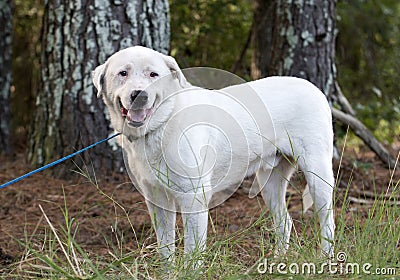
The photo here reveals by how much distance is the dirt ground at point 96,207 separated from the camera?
3723mm

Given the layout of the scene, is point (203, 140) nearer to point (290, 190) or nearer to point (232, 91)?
point (232, 91)

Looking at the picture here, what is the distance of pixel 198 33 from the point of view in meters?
7.24

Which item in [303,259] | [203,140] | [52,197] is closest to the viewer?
[303,259]

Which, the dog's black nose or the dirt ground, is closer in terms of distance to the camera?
the dog's black nose

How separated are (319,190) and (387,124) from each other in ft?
15.3

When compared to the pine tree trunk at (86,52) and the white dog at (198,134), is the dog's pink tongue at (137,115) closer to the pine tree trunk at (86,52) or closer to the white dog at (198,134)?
the white dog at (198,134)

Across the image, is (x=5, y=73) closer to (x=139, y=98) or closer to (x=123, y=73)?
(x=123, y=73)

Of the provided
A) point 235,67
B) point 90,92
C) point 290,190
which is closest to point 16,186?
point 90,92

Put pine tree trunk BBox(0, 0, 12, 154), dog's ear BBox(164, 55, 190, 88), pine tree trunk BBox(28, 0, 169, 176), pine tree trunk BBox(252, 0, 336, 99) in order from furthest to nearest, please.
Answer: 1. pine tree trunk BBox(0, 0, 12, 154)
2. pine tree trunk BBox(252, 0, 336, 99)
3. pine tree trunk BBox(28, 0, 169, 176)
4. dog's ear BBox(164, 55, 190, 88)

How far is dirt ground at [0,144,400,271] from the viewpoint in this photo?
3.72 meters

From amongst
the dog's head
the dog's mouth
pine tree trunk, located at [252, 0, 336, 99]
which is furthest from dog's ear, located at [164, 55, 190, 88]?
pine tree trunk, located at [252, 0, 336, 99]

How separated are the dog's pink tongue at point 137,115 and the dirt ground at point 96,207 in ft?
3.02

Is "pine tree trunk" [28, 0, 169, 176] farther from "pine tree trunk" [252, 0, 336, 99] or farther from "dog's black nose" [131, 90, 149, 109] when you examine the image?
"dog's black nose" [131, 90, 149, 109]

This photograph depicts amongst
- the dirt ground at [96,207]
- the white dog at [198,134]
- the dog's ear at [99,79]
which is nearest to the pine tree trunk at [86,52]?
the dirt ground at [96,207]
